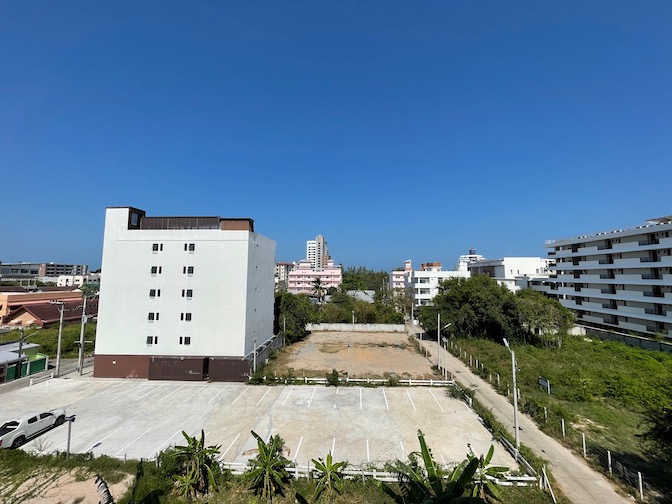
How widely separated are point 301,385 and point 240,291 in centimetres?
1012

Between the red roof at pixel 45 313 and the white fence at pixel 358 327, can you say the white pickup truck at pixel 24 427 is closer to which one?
the white fence at pixel 358 327

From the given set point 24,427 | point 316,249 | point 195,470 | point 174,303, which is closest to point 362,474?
point 195,470

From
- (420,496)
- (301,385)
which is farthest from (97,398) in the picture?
(420,496)

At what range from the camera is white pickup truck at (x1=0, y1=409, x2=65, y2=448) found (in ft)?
55.7

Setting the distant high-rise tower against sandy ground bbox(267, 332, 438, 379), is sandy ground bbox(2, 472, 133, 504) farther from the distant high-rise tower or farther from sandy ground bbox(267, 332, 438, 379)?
the distant high-rise tower

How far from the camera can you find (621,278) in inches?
1757

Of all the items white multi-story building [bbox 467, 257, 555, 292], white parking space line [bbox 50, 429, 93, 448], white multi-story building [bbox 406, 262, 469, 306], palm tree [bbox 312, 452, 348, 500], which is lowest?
white parking space line [bbox 50, 429, 93, 448]

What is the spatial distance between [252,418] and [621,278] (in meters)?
52.0

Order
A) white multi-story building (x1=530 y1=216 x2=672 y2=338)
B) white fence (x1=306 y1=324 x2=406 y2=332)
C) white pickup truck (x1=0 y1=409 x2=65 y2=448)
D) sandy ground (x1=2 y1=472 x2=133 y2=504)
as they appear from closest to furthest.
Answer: sandy ground (x1=2 y1=472 x2=133 y2=504) < white pickup truck (x1=0 y1=409 x2=65 y2=448) < white multi-story building (x1=530 y1=216 x2=672 y2=338) < white fence (x1=306 y1=324 x2=406 y2=332)

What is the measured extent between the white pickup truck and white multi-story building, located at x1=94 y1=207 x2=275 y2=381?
9538mm

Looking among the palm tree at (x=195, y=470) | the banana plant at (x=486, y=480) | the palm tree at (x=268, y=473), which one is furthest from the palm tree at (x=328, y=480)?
the banana plant at (x=486, y=480)

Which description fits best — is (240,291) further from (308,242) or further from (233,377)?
(308,242)

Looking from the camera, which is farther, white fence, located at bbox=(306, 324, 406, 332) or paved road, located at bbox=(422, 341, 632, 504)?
white fence, located at bbox=(306, 324, 406, 332)

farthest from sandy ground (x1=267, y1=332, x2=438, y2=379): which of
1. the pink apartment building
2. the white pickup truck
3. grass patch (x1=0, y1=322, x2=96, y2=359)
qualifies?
the pink apartment building
